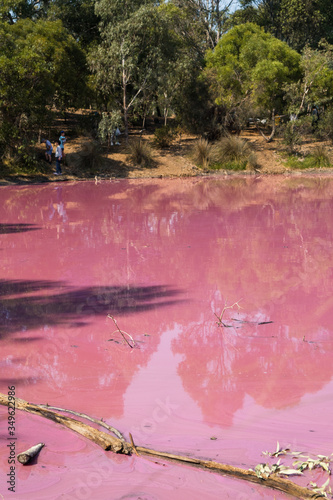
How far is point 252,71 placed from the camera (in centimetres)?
3169

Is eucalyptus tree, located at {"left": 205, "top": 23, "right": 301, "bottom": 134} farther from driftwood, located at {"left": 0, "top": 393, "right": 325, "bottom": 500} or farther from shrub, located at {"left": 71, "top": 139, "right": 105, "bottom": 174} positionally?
driftwood, located at {"left": 0, "top": 393, "right": 325, "bottom": 500}

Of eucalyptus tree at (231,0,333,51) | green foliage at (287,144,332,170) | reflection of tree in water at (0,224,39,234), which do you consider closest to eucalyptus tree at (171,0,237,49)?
eucalyptus tree at (231,0,333,51)

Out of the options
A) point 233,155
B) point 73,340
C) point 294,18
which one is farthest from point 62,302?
point 294,18

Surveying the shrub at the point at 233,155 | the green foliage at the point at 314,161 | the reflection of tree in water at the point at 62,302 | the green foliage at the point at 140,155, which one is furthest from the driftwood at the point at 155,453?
the green foliage at the point at 314,161

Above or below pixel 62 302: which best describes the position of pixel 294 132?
above

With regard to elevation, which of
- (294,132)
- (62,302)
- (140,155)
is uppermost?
(294,132)

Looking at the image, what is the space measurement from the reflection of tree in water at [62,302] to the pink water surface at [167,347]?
0.09 feet

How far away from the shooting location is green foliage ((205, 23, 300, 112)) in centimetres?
3142

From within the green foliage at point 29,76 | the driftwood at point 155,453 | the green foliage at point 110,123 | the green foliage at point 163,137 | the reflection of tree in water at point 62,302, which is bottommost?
the driftwood at point 155,453

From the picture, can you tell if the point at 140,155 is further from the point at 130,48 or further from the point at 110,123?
the point at 130,48

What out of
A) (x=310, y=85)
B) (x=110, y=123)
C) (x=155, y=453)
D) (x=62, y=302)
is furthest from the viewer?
(x=310, y=85)

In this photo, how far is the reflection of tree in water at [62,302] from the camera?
7559mm

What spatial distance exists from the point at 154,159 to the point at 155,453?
26030 mm

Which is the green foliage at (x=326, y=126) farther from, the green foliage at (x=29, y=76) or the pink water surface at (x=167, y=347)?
the pink water surface at (x=167, y=347)
